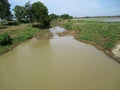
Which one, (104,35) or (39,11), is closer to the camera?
(104,35)

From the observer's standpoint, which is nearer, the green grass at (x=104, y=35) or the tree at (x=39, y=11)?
the green grass at (x=104, y=35)

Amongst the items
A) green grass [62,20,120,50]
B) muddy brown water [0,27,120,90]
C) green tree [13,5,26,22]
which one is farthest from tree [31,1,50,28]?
muddy brown water [0,27,120,90]

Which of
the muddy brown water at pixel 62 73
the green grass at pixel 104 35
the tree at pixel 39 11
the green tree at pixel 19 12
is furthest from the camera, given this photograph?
the green tree at pixel 19 12

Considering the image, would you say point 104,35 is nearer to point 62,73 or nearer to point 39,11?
point 62,73

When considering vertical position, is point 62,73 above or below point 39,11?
below

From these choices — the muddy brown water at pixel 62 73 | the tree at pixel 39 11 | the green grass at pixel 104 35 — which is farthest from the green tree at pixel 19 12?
the muddy brown water at pixel 62 73

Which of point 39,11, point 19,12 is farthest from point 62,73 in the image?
point 19,12


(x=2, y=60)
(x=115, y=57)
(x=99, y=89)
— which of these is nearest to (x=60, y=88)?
(x=99, y=89)

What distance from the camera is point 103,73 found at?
9570 millimetres

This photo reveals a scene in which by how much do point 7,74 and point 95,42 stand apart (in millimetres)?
11769

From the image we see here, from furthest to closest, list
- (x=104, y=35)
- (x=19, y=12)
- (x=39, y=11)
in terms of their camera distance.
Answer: (x=19, y=12) → (x=39, y=11) → (x=104, y=35)

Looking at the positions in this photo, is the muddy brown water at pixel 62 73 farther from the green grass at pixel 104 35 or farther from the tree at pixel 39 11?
the tree at pixel 39 11

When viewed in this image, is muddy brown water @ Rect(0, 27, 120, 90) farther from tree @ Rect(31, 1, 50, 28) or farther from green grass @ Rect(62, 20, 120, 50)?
tree @ Rect(31, 1, 50, 28)

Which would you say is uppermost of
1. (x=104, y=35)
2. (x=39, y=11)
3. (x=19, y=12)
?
(x=39, y=11)
